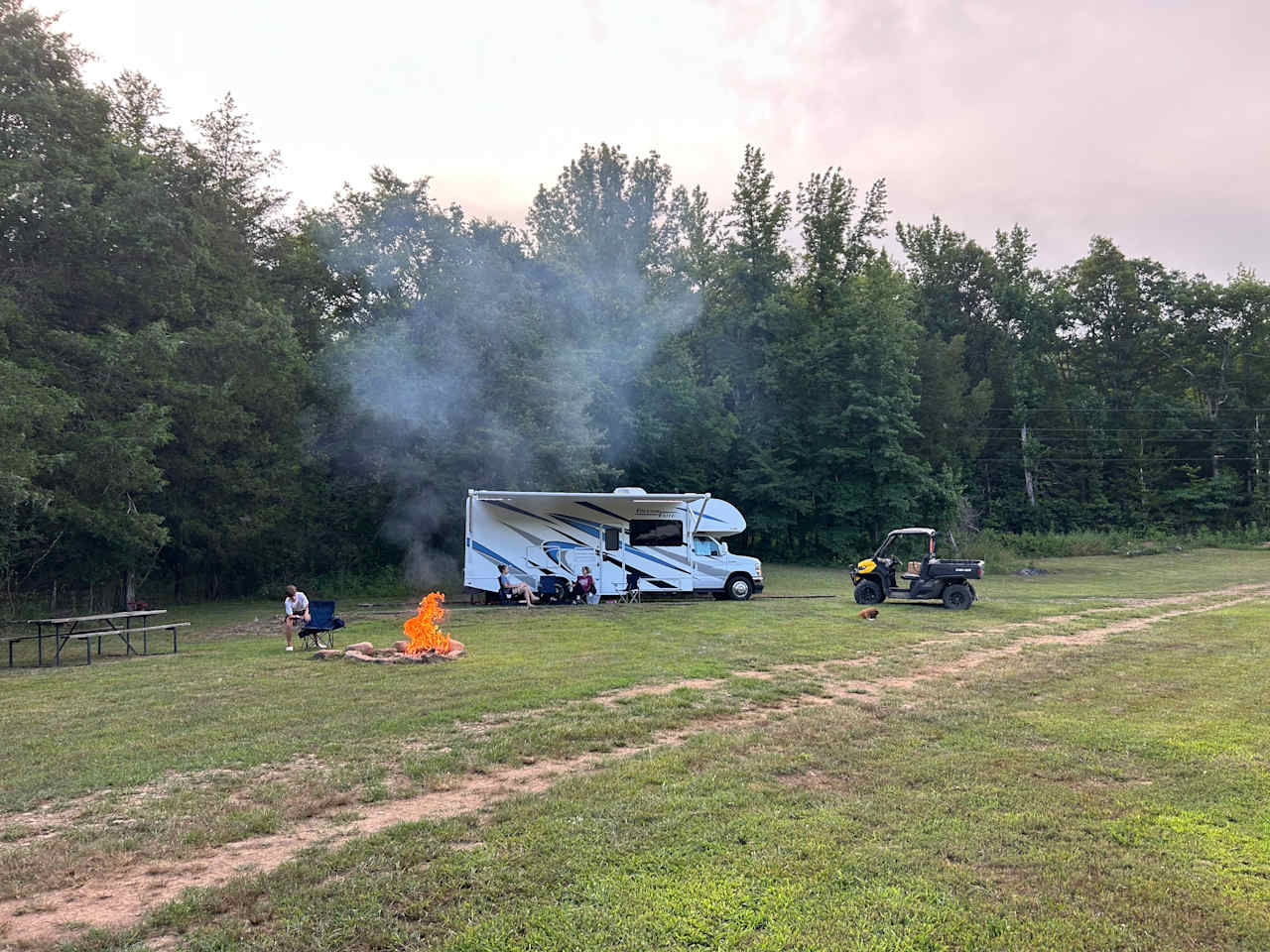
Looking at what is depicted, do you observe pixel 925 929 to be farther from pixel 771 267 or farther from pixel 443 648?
pixel 771 267

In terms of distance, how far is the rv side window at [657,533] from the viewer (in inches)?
771

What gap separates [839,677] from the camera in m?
9.41

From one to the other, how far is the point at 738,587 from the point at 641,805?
15.3 m

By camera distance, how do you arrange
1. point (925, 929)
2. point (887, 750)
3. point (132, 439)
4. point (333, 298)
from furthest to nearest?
point (333, 298)
point (132, 439)
point (887, 750)
point (925, 929)

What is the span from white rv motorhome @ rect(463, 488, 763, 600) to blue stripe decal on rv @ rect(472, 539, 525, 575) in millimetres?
23

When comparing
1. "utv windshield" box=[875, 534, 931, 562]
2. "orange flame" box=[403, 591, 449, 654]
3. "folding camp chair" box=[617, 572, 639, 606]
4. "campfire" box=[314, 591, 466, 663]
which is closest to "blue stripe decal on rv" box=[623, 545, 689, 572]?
"folding camp chair" box=[617, 572, 639, 606]

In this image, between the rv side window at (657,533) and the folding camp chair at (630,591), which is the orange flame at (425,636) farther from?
the rv side window at (657,533)

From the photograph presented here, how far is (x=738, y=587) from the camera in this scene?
65.7ft

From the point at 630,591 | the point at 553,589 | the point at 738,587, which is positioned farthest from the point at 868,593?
the point at 553,589

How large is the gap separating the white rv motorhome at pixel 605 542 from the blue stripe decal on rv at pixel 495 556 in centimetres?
2

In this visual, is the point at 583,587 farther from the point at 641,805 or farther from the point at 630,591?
the point at 641,805

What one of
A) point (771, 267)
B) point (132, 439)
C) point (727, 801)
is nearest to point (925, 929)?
point (727, 801)

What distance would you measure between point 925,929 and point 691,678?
5.79m

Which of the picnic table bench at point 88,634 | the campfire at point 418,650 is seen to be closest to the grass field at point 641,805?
the campfire at point 418,650
